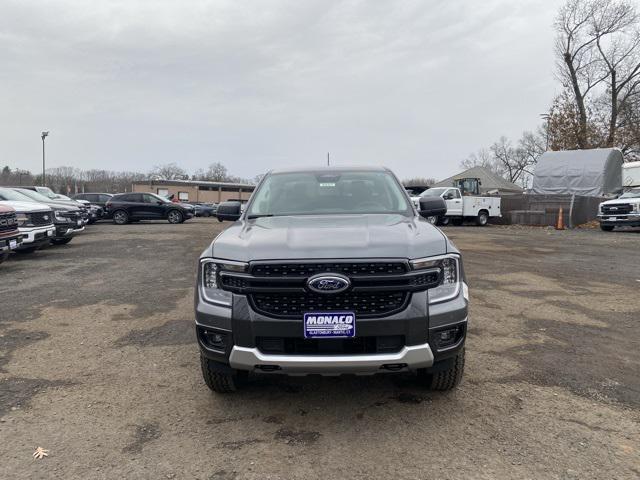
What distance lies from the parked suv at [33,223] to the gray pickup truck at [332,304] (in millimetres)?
9029

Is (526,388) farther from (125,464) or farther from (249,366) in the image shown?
(125,464)

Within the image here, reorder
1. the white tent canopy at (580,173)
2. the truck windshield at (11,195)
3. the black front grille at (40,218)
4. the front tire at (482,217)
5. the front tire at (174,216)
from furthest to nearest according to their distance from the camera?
1. the front tire at (174,216)
2. the white tent canopy at (580,173)
3. the front tire at (482,217)
4. the truck windshield at (11,195)
5. the black front grille at (40,218)

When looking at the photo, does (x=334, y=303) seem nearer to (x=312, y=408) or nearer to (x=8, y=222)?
(x=312, y=408)

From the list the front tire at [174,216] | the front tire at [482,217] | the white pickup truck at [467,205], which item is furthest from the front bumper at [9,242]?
the front tire at [482,217]

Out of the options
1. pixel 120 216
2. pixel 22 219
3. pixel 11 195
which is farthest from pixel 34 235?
pixel 120 216

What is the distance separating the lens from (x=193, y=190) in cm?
7744

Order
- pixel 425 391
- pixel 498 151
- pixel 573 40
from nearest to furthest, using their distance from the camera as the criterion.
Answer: pixel 425 391 → pixel 573 40 → pixel 498 151

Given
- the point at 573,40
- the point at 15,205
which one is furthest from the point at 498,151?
the point at 15,205

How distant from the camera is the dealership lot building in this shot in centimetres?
7525

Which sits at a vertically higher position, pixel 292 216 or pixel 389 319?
pixel 292 216

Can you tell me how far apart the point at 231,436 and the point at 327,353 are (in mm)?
828

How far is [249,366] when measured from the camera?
9.67 feet

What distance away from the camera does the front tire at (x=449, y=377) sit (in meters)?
3.33

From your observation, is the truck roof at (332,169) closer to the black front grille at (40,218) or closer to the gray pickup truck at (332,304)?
the gray pickup truck at (332,304)
